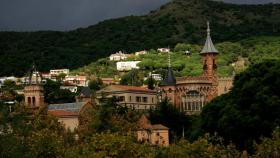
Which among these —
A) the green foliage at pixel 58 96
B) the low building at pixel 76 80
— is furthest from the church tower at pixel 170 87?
the low building at pixel 76 80

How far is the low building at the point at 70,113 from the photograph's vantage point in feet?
335

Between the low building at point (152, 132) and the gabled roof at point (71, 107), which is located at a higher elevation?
the gabled roof at point (71, 107)

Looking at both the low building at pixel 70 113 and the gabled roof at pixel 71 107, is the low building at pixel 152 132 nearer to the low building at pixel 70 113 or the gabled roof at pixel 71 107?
the low building at pixel 70 113

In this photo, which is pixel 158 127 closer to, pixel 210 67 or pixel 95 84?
pixel 210 67

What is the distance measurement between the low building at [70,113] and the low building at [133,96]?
8.70m

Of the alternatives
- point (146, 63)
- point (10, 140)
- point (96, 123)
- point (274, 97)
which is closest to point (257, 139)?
point (274, 97)

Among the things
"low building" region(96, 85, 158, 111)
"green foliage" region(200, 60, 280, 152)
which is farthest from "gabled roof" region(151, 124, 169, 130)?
"green foliage" region(200, 60, 280, 152)

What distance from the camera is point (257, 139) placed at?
232 feet

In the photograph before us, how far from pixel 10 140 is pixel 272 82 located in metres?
36.7

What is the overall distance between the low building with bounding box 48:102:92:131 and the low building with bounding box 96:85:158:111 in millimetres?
8702

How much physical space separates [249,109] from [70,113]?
3645 centimetres

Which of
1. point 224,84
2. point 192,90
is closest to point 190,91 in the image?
point 192,90

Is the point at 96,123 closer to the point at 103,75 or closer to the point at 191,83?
the point at 191,83

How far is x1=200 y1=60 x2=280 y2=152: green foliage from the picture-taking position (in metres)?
71.0
